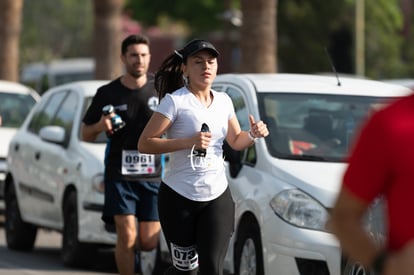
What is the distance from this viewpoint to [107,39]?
2284cm

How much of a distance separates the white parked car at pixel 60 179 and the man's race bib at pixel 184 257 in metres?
4.20

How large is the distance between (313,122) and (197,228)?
8.90 feet

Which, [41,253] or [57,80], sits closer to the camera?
[41,253]

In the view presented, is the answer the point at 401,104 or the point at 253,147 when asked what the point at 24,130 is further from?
the point at 401,104

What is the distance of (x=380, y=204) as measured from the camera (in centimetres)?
780

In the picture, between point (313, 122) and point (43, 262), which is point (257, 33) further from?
point (313, 122)

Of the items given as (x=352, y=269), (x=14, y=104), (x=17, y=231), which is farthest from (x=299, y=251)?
(x=14, y=104)

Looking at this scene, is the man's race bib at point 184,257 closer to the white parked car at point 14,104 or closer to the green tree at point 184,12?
the white parked car at point 14,104

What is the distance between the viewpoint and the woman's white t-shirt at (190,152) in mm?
7152

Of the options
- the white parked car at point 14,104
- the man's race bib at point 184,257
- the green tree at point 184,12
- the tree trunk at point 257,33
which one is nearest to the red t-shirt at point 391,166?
the man's race bib at point 184,257

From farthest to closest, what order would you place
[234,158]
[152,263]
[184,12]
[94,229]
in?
[184,12], [94,229], [152,263], [234,158]

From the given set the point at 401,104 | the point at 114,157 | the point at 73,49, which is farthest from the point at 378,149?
the point at 73,49

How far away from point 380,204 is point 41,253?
6247mm

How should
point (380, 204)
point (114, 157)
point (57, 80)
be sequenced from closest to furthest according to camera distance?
1. point (380, 204)
2. point (114, 157)
3. point (57, 80)
